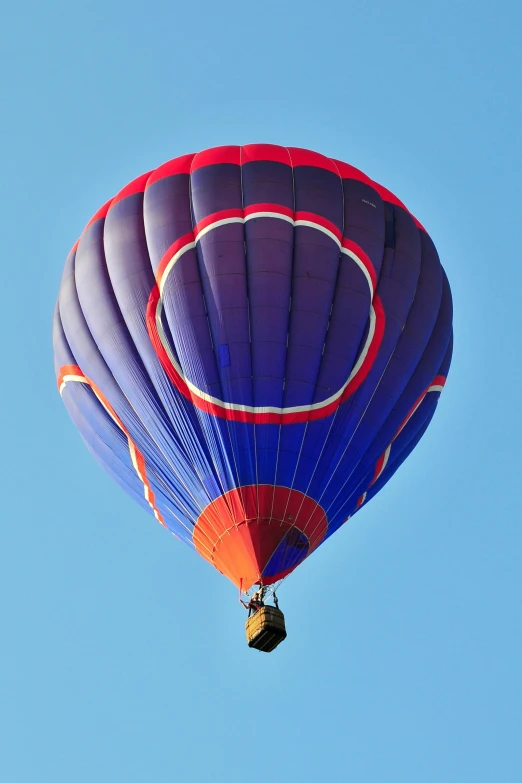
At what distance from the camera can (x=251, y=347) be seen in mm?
22312

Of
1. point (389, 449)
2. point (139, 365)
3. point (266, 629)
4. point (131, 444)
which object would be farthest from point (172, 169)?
point (266, 629)

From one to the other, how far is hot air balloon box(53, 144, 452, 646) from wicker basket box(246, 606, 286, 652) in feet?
1.73

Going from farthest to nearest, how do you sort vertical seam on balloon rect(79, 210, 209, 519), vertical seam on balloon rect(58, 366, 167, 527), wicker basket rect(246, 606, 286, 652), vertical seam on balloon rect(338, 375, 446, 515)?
vertical seam on balloon rect(58, 366, 167, 527)
vertical seam on balloon rect(338, 375, 446, 515)
vertical seam on balloon rect(79, 210, 209, 519)
wicker basket rect(246, 606, 286, 652)

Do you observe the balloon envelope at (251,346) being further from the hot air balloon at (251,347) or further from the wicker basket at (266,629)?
the wicker basket at (266,629)

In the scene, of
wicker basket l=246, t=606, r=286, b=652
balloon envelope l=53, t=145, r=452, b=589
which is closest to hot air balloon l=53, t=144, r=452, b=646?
balloon envelope l=53, t=145, r=452, b=589

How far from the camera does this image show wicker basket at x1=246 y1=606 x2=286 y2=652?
852 inches

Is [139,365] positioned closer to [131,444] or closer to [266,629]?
[131,444]

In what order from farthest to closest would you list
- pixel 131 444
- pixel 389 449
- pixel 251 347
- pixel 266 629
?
pixel 389 449, pixel 131 444, pixel 251 347, pixel 266 629

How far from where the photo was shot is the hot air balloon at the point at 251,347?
22141mm

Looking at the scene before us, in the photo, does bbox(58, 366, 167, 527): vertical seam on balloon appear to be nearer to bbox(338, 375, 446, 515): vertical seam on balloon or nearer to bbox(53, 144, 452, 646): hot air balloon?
bbox(53, 144, 452, 646): hot air balloon

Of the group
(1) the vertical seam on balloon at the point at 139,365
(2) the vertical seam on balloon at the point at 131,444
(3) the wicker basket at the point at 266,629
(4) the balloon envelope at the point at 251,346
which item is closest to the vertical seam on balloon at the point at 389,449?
(4) the balloon envelope at the point at 251,346

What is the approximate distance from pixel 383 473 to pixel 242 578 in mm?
2858

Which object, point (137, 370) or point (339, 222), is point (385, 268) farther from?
point (137, 370)

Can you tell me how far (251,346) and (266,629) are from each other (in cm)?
358
